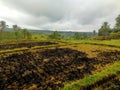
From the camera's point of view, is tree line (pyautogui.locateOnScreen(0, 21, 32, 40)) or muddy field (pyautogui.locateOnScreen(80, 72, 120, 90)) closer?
muddy field (pyautogui.locateOnScreen(80, 72, 120, 90))

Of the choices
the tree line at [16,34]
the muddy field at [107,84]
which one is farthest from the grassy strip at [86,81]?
the tree line at [16,34]

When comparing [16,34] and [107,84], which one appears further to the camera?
[16,34]

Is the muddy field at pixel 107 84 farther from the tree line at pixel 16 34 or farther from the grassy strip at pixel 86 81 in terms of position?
the tree line at pixel 16 34

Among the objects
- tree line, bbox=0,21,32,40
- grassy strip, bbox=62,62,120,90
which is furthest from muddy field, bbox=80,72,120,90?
tree line, bbox=0,21,32,40

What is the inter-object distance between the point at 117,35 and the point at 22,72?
5478 centimetres

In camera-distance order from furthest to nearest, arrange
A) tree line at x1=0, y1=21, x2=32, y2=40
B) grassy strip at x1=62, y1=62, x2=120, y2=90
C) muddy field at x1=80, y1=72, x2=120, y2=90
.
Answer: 1. tree line at x1=0, y1=21, x2=32, y2=40
2. muddy field at x1=80, y1=72, x2=120, y2=90
3. grassy strip at x1=62, y1=62, x2=120, y2=90

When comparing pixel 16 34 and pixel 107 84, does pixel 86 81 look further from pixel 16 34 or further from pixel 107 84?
pixel 16 34

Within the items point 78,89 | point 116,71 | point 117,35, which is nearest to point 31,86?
point 78,89

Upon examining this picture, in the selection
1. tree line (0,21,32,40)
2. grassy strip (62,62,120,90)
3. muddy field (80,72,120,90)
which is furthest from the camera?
tree line (0,21,32,40)

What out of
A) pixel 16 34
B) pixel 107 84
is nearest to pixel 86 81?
pixel 107 84

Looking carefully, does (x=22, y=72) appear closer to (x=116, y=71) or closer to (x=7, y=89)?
(x=7, y=89)

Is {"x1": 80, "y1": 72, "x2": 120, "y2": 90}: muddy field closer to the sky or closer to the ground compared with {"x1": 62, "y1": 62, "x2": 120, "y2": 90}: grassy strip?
closer to the ground

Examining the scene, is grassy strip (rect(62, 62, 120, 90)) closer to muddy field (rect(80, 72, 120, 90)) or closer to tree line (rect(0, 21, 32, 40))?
muddy field (rect(80, 72, 120, 90))

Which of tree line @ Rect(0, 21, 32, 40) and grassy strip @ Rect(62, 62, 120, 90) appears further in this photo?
tree line @ Rect(0, 21, 32, 40)
